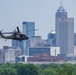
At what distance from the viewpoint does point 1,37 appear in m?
35.8

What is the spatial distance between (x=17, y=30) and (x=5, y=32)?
76 centimetres

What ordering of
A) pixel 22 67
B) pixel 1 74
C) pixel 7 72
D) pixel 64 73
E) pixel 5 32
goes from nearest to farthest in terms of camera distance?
pixel 5 32 < pixel 64 73 < pixel 1 74 < pixel 7 72 < pixel 22 67

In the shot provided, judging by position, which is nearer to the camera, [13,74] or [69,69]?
[69,69]

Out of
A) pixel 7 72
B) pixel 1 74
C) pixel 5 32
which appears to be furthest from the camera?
pixel 7 72

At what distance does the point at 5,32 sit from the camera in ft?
114

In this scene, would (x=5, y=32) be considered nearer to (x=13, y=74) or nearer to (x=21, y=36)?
(x=21, y=36)

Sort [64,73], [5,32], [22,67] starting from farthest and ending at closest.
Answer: [22,67] → [64,73] → [5,32]

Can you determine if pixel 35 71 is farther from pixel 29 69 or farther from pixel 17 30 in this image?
pixel 17 30

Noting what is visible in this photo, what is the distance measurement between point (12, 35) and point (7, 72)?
2948 inches

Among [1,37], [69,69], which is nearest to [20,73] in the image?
[69,69]

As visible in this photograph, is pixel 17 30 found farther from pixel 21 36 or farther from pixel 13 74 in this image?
pixel 13 74

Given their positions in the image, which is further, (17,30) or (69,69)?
(69,69)

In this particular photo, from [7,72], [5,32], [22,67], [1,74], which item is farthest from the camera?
[22,67]

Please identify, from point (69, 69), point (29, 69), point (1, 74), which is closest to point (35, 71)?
point (29, 69)
